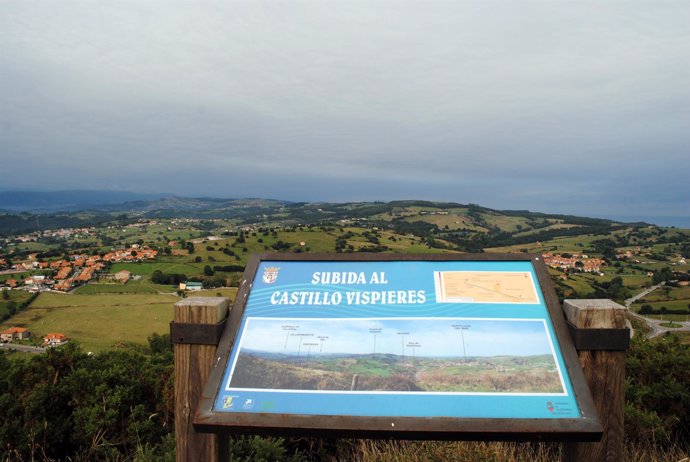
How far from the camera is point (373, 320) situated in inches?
123

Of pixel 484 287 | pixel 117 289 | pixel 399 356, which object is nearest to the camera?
pixel 399 356

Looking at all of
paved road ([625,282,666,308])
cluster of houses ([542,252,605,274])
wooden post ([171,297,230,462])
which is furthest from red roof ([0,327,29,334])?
cluster of houses ([542,252,605,274])

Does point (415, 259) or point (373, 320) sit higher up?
point (415, 259)

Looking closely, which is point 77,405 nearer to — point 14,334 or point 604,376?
point 604,376

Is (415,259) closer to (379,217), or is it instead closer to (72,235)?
(379,217)

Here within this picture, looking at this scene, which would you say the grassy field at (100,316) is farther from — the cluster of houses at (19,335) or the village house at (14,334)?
the village house at (14,334)

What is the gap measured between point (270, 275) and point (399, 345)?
4.02 ft

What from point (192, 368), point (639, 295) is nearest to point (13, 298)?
point (192, 368)

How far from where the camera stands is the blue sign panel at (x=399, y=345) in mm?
2684

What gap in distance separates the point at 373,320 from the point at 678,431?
6.14m

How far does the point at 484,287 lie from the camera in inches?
129

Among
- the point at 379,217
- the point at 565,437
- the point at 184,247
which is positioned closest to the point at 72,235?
the point at 184,247

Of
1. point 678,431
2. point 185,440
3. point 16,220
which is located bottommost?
point 16,220

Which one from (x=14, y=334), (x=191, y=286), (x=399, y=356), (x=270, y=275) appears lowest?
(x=14, y=334)
